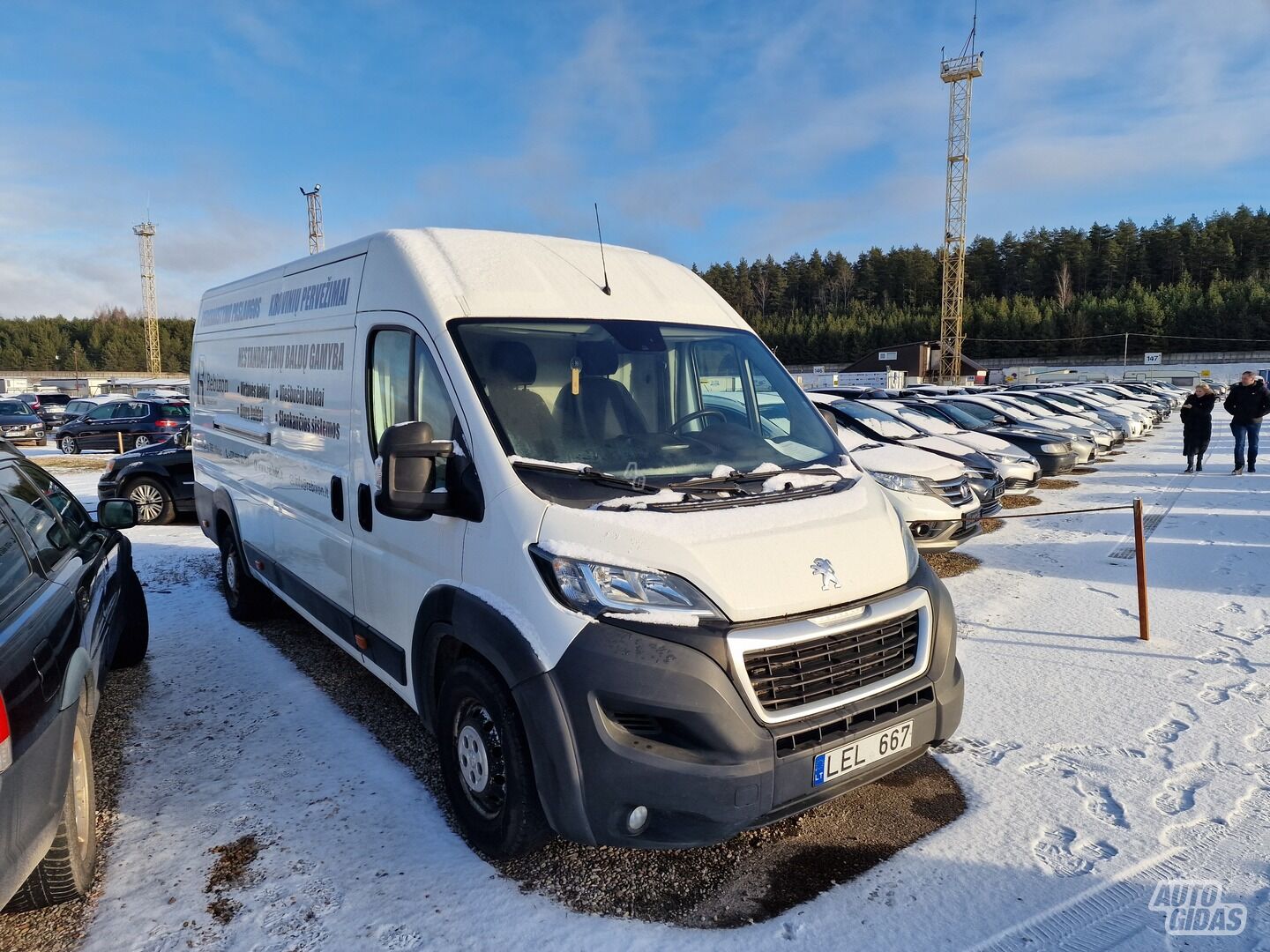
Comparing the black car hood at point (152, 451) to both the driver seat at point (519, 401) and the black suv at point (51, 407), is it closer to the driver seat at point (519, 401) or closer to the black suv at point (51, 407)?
the driver seat at point (519, 401)

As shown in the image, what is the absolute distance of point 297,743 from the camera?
4.02 metres

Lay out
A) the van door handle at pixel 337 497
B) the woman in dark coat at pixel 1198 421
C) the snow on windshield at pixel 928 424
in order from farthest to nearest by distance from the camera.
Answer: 1. the woman in dark coat at pixel 1198 421
2. the snow on windshield at pixel 928 424
3. the van door handle at pixel 337 497

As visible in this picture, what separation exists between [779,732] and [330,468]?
2718mm

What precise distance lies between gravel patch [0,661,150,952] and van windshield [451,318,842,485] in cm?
223

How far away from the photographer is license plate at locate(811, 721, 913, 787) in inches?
105

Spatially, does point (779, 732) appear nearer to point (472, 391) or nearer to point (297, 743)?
point (472, 391)

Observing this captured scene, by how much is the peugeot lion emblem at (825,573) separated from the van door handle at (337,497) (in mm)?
2448

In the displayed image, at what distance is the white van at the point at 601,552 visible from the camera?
251 centimetres

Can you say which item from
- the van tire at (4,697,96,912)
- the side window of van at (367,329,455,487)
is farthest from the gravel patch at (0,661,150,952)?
the side window of van at (367,329,455,487)

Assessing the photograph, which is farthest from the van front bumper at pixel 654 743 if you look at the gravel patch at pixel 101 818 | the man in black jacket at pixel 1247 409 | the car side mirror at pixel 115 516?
the man in black jacket at pixel 1247 409

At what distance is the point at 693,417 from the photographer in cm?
355

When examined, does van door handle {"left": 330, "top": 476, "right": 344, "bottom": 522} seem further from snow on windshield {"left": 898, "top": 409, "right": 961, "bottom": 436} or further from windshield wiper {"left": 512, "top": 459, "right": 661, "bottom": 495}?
snow on windshield {"left": 898, "top": 409, "right": 961, "bottom": 436}

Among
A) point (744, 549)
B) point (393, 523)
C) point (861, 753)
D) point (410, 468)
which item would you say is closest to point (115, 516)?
point (393, 523)

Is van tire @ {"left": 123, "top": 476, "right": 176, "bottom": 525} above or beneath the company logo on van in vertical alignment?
beneath
